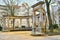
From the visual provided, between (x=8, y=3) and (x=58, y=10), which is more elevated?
(x=8, y=3)

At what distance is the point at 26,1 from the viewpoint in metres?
32.4

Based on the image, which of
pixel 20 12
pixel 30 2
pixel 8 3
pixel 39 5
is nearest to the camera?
pixel 39 5

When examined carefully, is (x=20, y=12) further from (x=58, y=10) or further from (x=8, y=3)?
(x=58, y=10)

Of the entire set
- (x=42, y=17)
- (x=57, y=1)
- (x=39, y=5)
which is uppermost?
(x=57, y=1)

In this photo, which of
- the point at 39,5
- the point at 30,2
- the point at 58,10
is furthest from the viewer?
the point at 30,2

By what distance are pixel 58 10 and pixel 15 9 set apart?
1023cm

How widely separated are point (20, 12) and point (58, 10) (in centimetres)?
1242

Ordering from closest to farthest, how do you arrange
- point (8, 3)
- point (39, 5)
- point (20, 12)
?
point (39, 5) < point (8, 3) < point (20, 12)

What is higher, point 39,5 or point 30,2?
point 30,2

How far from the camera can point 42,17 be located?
1672cm

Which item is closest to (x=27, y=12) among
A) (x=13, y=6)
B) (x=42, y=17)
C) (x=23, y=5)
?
(x=23, y=5)

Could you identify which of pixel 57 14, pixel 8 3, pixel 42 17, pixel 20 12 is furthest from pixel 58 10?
pixel 20 12

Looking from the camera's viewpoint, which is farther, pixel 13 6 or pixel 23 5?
pixel 23 5

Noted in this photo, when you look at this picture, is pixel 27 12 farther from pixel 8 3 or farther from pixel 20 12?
pixel 8 3
